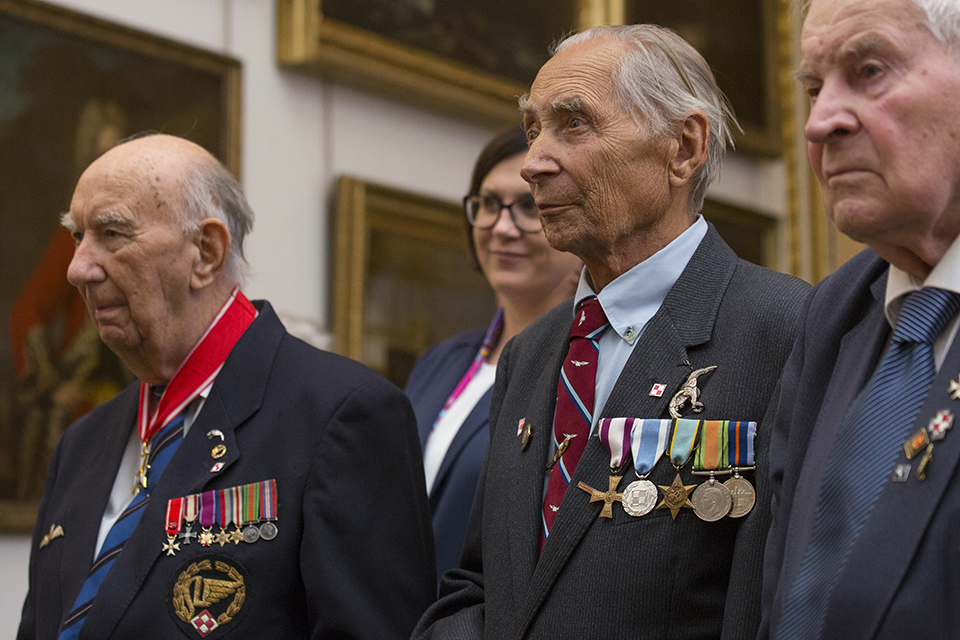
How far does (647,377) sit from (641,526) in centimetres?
34

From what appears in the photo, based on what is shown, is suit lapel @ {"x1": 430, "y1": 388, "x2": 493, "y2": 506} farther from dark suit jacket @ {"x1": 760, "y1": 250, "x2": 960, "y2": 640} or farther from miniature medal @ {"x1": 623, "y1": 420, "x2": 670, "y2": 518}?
dark suit jacket @ {"x1": 760, "y1": 250, "x2": 960, "y2": 640}

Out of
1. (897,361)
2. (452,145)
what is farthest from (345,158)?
(897,361)

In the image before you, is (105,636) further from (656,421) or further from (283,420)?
(656,421)

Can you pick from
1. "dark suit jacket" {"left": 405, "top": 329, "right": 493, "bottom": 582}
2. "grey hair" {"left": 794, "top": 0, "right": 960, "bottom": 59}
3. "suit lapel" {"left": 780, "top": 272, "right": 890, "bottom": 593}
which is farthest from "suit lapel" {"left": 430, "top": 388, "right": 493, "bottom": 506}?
"grey hair" {"left": 794, "top": 0, "right": 960, "bottom": 59}

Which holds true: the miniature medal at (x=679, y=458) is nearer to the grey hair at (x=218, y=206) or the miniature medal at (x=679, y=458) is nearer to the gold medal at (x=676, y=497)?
the gold medal at (x=676, y=497)

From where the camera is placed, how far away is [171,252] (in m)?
3.39

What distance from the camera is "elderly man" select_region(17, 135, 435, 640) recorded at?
2986 millimetres

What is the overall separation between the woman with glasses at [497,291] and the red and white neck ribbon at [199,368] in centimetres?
82

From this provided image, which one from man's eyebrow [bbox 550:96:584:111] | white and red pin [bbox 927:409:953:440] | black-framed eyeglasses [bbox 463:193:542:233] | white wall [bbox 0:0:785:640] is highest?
white wall [bbox 0:0:785:640]

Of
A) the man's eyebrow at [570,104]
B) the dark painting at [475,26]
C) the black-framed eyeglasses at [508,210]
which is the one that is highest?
the dark painting at [475,26]

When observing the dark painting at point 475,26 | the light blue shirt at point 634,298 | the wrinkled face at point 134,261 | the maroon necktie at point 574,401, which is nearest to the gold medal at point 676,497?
the maroon necktie at point 574,401

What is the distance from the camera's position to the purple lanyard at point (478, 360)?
4.10 meters

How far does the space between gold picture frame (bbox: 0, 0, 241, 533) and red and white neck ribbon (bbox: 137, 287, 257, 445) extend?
6.69 feet

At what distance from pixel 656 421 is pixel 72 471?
2.13m
